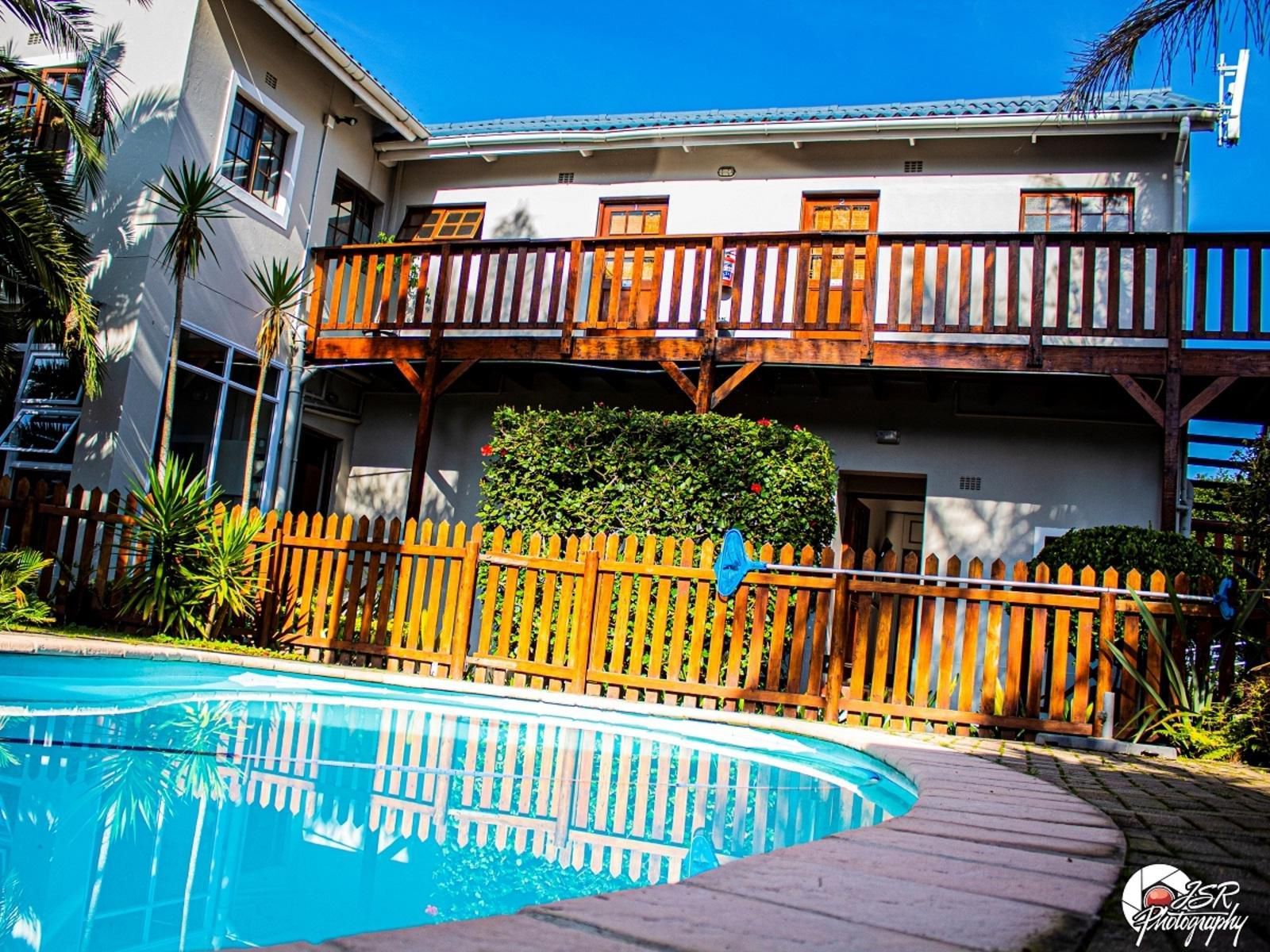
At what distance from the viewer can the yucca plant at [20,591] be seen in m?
7.71

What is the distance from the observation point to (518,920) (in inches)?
62.0

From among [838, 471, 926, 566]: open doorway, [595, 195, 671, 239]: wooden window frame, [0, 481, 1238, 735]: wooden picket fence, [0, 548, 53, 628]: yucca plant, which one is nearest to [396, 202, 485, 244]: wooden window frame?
[595, 195, 671, 239]: wooden window frame

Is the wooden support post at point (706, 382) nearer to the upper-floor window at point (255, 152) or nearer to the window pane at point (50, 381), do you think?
the upper-floor window at point (255, 152)

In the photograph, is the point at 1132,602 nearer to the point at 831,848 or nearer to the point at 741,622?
the point at 741,622

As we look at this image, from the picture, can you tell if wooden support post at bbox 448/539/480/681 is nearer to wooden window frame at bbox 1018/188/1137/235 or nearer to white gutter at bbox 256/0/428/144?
white gutter at bbox 256/0/428/144

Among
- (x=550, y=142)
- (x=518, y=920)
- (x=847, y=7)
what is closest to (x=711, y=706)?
(x=518, y=920)

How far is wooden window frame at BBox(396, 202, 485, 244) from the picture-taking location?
13.2 metres

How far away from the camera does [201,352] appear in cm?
1070

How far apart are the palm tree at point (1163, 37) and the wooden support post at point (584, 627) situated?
4574mm

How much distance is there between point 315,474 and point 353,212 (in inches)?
140

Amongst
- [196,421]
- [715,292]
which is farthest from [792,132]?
[196,421]

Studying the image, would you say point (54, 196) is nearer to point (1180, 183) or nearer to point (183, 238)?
point (183, 238)

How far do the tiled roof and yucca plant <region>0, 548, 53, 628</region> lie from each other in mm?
7678

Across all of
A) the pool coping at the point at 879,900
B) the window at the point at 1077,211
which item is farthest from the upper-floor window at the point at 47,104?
the pool coping at the point at 879,900
